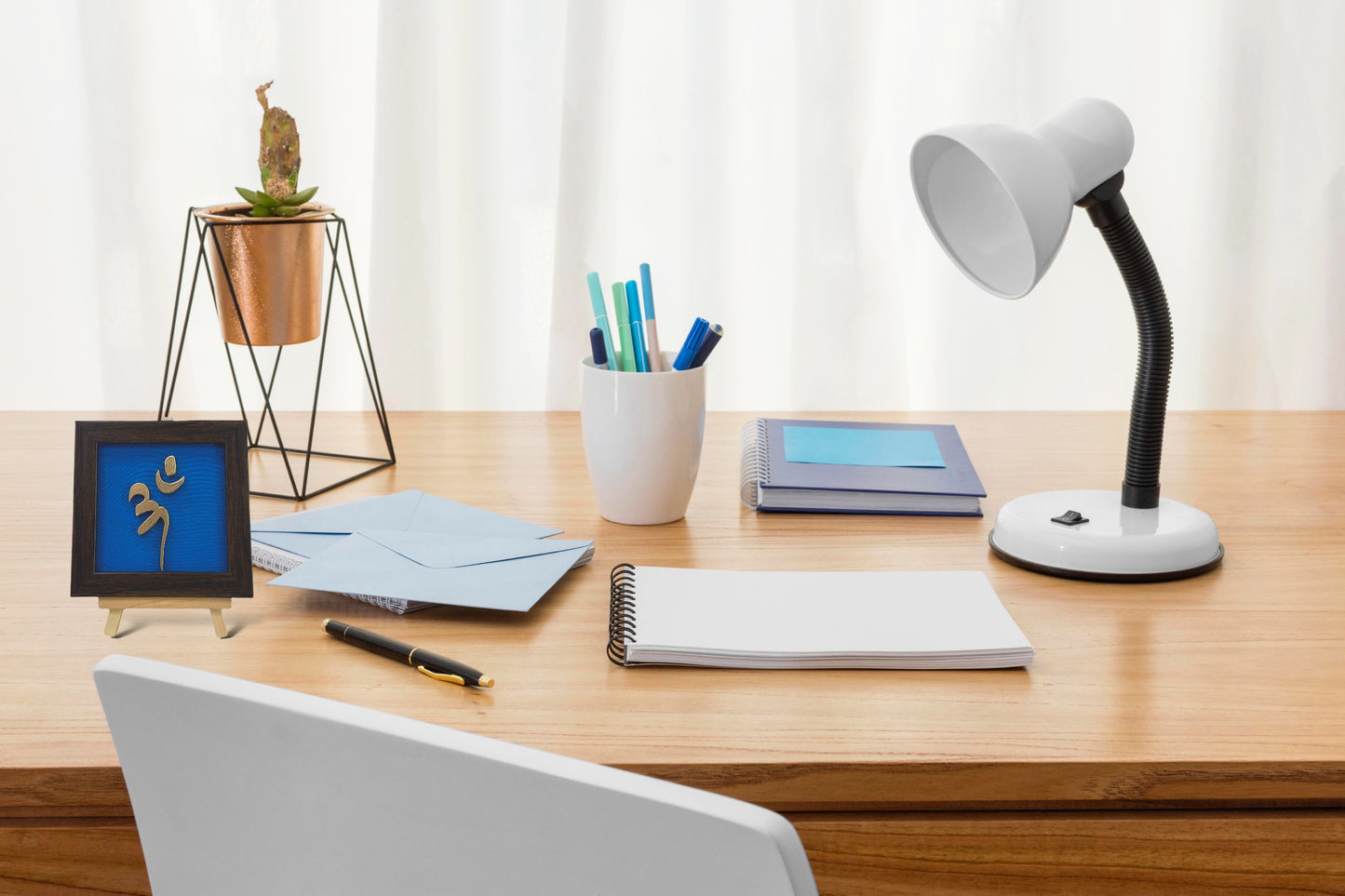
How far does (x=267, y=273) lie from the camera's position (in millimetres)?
959

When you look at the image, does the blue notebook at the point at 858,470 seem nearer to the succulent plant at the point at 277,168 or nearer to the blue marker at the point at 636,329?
the blue marker at the point at 636,329

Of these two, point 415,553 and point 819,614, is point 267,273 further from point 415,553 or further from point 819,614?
point 819,614

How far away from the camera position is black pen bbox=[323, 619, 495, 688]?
0.62 m

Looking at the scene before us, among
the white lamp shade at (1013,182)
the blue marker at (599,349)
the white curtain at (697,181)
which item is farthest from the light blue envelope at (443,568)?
the white curtain at (697,181)

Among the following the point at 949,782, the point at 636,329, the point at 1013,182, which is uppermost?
the point at 1013,182

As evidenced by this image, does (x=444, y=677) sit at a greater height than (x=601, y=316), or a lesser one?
lesser

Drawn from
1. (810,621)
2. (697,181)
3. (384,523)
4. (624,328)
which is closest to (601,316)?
(624,328)

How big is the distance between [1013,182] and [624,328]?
339mm

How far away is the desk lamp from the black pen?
0.42 m

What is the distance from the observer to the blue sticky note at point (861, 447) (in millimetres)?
990

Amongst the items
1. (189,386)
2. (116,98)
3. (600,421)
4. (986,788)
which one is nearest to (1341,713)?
(986,788)

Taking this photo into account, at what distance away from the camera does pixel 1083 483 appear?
38.8 inches

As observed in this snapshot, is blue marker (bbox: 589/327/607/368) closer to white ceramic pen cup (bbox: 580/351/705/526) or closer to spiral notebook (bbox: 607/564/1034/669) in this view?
white ceramic pen cup (bbox: 580/351/705/526)

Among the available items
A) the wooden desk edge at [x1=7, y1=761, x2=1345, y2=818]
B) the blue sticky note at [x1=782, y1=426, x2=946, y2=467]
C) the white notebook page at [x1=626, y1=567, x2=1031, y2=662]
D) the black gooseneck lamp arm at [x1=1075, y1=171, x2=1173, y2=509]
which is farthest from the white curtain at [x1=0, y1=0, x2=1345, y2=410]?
the wooden desk edge at [x1=7, y1=761, x2=1345, y2=818]
